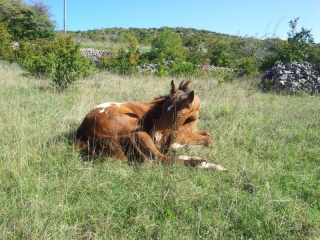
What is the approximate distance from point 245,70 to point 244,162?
10.5 meters

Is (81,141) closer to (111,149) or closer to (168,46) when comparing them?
(111,149)

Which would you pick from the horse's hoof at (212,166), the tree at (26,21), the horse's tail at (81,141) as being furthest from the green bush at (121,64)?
the tree at (26,21)

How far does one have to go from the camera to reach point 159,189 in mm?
2928

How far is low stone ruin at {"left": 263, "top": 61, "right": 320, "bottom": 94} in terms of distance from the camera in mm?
10719

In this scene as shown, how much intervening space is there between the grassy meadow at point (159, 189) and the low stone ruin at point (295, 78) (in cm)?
584

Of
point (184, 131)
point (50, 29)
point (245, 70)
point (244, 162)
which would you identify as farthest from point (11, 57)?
point (244, 162)

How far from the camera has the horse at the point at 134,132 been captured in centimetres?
369

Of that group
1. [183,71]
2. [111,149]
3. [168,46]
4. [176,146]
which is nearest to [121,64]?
[183,71]

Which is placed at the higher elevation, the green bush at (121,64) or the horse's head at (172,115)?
the green bush at (121,64)

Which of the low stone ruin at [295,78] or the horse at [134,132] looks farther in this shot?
the low stone ruin at [295,78]

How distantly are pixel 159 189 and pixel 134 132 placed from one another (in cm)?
109

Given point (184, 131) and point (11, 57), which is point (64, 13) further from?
point (184, 131)

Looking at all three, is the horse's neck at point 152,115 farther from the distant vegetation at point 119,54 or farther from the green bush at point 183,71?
the green bush at point 183,71

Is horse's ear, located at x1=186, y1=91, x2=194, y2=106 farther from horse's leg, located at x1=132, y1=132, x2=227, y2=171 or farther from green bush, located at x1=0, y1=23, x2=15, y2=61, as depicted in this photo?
green bush, located at x1=0, y1=23, x2=15, y2=61
